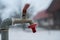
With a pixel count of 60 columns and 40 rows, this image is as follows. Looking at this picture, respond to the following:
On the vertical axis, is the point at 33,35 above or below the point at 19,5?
below

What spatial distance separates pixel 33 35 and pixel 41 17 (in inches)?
5.8

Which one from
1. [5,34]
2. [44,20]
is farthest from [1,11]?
[5,34]

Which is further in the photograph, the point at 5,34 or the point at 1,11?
the point at 1,11

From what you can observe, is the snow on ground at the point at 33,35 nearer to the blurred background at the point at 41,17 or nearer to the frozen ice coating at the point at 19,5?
the blurred background at the point at 41,17

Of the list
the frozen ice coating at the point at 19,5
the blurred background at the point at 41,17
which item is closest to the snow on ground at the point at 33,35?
the blurred background at the point at 41,17

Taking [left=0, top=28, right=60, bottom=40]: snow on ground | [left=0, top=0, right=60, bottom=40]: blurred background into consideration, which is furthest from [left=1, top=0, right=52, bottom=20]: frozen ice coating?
[left=0, top=28, right=60, bottom=40]: snow on ground

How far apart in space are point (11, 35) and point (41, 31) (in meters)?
0.23

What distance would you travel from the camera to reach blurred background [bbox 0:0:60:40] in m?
0.84

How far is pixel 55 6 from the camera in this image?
897 mm

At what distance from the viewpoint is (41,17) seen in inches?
34.7

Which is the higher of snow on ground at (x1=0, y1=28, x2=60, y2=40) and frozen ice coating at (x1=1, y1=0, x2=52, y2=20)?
frozen ice coating at (x1=1, y1=0, x2=52, y2=20)

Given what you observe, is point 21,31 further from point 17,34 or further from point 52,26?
point 52,26

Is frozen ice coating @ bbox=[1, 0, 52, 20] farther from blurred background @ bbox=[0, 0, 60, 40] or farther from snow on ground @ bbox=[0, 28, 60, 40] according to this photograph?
snow on ground @ bbox=[0, 28, 60, 40]

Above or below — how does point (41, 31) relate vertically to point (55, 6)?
below
